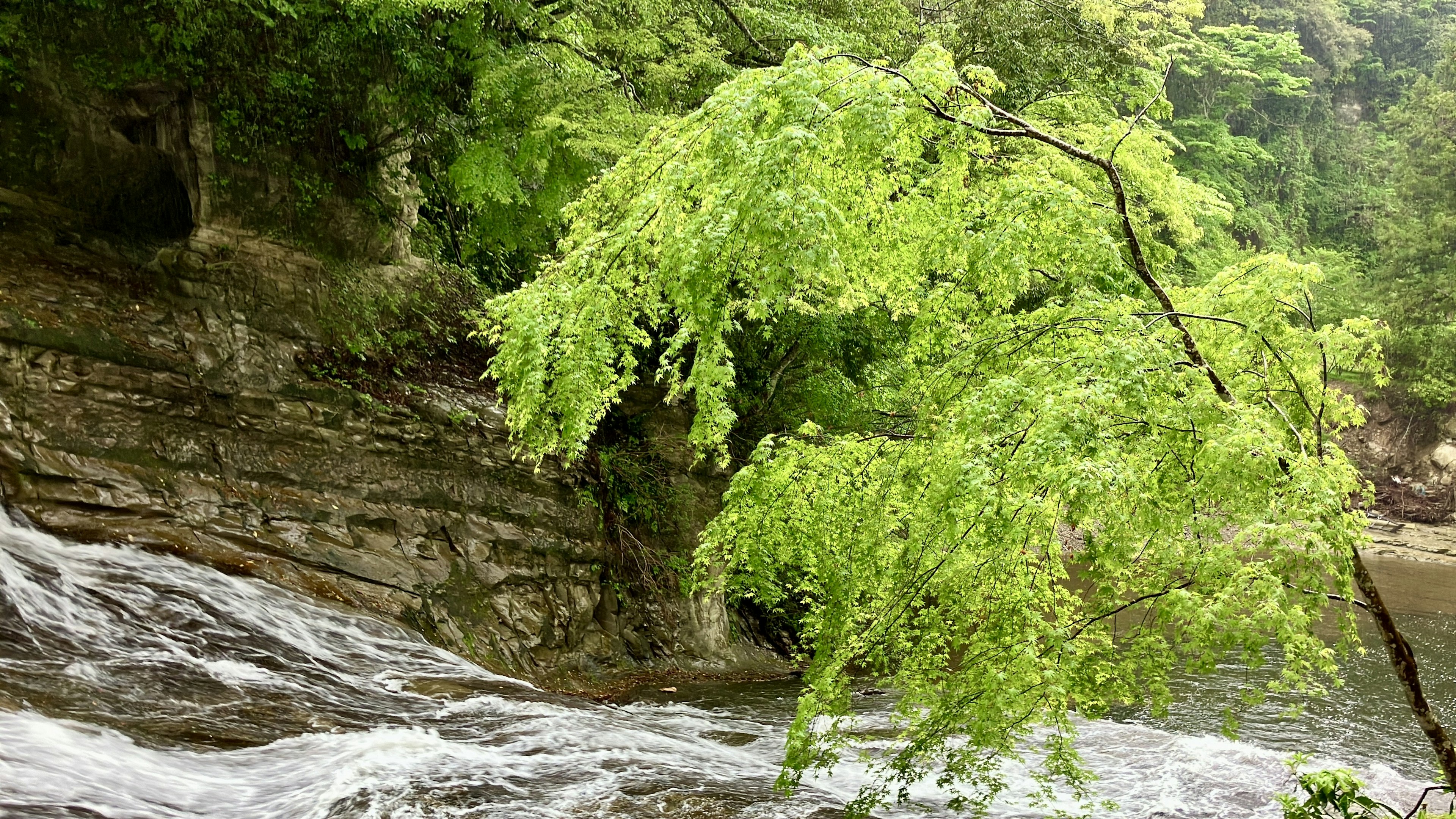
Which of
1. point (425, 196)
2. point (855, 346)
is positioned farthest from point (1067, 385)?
point (425, 196)

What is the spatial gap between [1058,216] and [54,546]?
23.1 feet

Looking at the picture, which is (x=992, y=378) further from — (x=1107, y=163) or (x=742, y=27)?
(x=742, y=27)

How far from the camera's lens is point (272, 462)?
8680 millimetres

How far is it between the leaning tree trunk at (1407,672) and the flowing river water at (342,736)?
2.33 m

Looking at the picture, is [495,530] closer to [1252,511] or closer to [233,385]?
[233,385]

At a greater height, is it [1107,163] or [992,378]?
[1107,163]

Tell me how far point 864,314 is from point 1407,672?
7.31m

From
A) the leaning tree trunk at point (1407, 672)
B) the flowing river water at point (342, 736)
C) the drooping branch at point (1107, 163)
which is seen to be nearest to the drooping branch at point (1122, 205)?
the drooping branch at point (1107, 163)

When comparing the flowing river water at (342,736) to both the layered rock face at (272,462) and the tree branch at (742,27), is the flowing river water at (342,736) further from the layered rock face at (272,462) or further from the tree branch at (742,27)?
the tree branch at (742,27)

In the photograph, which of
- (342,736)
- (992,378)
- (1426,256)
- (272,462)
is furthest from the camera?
(1426,256)

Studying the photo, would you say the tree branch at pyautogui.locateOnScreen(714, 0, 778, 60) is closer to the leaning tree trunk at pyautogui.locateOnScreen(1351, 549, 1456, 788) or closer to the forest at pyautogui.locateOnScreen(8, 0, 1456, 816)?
the forest at pyautogui.locateOnScreen(8, 0, 1456, 816)

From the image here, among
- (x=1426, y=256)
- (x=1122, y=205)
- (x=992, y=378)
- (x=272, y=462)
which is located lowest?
(x=272, y=462)

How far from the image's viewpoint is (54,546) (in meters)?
6.79

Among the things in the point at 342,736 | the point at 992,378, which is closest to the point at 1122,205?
the point at 992,378
